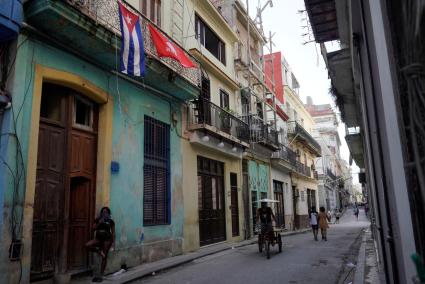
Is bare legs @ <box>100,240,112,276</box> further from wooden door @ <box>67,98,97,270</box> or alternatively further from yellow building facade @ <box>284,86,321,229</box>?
yellow building facade @ <box>284,86,321,229</box>

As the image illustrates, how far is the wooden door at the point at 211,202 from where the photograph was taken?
50.3ft

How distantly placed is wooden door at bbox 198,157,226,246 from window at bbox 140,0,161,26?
18.8 feet

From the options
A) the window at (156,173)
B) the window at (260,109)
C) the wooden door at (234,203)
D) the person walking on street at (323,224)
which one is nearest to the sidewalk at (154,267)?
the window at (156,173)

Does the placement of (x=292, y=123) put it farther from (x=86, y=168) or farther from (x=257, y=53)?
(x=86, y=168)

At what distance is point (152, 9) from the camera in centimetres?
1334

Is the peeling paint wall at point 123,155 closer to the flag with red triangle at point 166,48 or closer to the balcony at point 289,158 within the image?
the flag with red triangle at point 166,48

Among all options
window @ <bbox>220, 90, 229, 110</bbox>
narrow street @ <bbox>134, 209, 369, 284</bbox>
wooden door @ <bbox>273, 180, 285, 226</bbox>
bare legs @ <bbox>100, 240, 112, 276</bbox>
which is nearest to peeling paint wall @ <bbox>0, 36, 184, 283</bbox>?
bare legs @ <bbox>100, 240, 112, 276</bbox>

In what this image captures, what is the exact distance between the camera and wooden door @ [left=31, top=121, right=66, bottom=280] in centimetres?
796

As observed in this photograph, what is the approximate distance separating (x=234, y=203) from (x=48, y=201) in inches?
446

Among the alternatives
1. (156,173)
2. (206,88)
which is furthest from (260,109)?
(156,173)

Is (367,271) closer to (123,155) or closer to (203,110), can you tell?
(123,155)

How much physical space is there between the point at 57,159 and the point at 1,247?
2.43 meters

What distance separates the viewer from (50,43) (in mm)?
8547

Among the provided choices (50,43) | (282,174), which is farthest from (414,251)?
(282,174)
